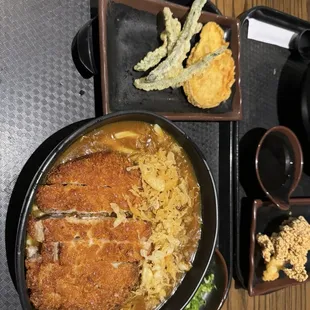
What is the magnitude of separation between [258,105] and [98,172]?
1298 mm

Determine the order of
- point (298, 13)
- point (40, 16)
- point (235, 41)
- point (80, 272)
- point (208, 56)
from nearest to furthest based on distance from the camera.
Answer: point (80, 272) → point (40, 16) → point (208, 56) → point (235, 41) → point (298, 13)

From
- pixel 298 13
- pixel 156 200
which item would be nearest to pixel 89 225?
pixel 156 200

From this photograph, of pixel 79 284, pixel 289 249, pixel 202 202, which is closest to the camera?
pixel 79 284

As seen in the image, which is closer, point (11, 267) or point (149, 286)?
point (11, 267)

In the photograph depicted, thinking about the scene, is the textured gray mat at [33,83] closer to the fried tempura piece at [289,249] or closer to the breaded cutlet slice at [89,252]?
the breaded cutlet slice at [89,252]

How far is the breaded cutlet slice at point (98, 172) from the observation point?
1992 millimetres

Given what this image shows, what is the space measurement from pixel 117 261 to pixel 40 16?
118 centimetres

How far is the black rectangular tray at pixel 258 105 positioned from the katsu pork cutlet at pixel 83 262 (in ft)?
2.55

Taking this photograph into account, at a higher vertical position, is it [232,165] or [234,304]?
[232,165]

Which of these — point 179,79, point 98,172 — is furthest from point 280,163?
point 98,172

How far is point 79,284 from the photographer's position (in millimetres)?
1995

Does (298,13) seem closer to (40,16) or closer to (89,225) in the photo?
(40,16)

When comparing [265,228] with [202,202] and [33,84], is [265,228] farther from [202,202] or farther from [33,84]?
[33,84]

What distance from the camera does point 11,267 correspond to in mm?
2059
